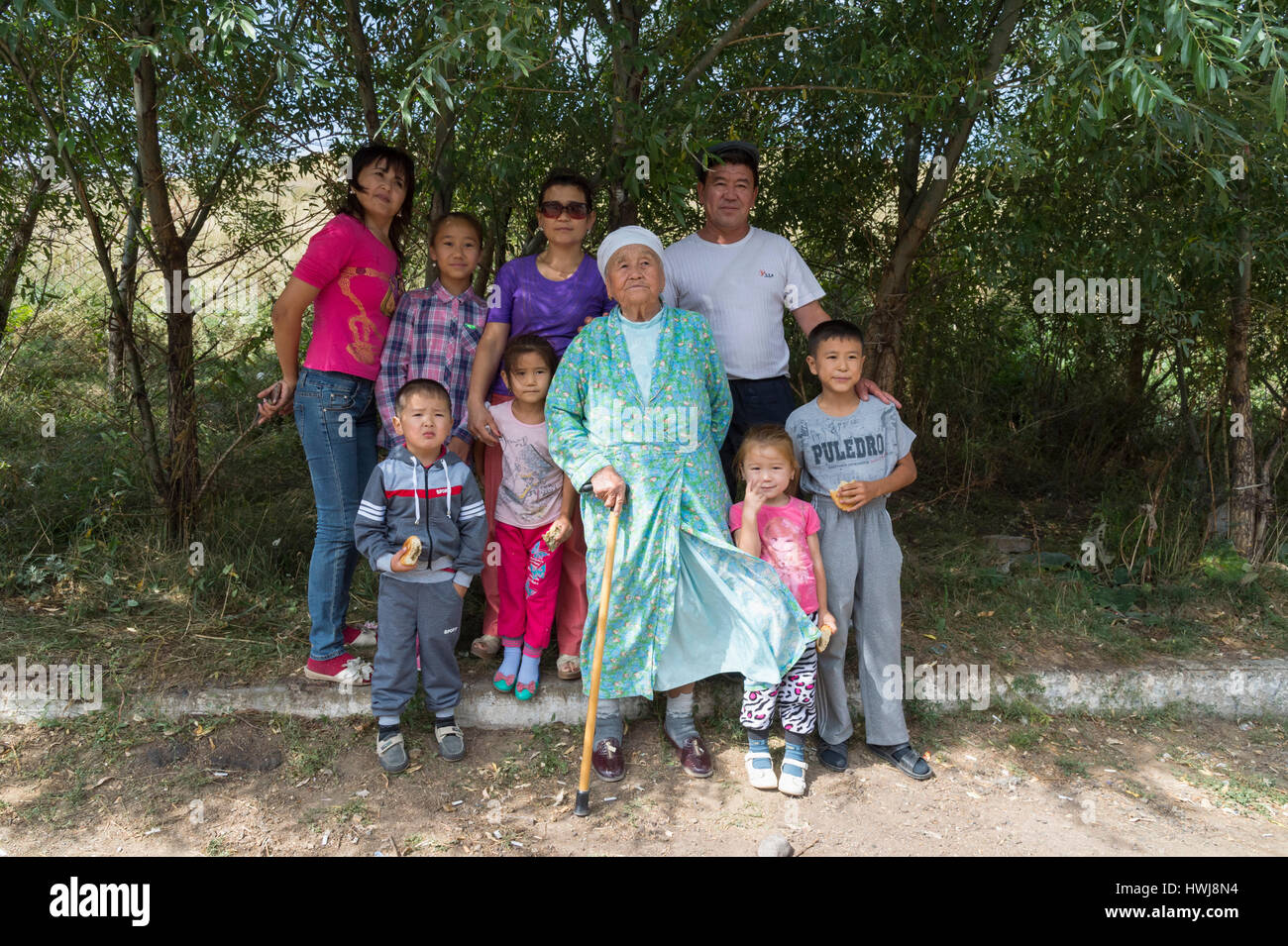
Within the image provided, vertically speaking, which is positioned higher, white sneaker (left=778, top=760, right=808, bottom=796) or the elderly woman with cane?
the elderly woman with cane

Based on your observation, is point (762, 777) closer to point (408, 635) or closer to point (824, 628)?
point (824, 628)

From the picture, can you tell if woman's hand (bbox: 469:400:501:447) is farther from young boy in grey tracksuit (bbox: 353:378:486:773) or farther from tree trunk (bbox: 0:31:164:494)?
tree trunk (bbox: 0:31:164:494)

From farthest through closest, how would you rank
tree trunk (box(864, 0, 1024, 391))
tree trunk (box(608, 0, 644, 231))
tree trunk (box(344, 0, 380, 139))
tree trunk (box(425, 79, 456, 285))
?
tree trunk (box(864, 0, 1024, 391)) → tree trunk (box(344, 0, 380, 139)) → tree trunk (box(425, 79, 456, 285)) → tree trunk (box(608, 0, 644, 231))

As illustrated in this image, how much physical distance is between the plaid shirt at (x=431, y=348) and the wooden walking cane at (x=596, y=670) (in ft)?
2.99

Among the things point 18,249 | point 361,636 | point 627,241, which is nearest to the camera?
point 627,241

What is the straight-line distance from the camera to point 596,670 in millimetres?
3432

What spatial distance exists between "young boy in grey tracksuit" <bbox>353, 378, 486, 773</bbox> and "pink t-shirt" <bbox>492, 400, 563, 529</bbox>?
0.26 metres

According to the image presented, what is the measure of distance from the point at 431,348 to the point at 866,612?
2.10 m

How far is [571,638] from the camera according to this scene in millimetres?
4039

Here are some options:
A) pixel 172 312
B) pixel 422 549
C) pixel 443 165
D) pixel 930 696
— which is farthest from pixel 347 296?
pixel 930 696

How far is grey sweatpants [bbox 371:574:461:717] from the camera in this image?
3557 mm

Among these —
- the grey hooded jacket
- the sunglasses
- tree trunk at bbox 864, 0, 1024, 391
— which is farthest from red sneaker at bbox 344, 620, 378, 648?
tree trunk at bbox 864, 0, 1024, 391

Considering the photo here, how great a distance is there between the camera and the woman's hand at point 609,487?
3.48m

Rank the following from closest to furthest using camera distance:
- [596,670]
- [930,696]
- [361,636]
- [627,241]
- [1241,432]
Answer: [596,670] < [627,241] < [930,696] < [361,636] < [1241,432]
